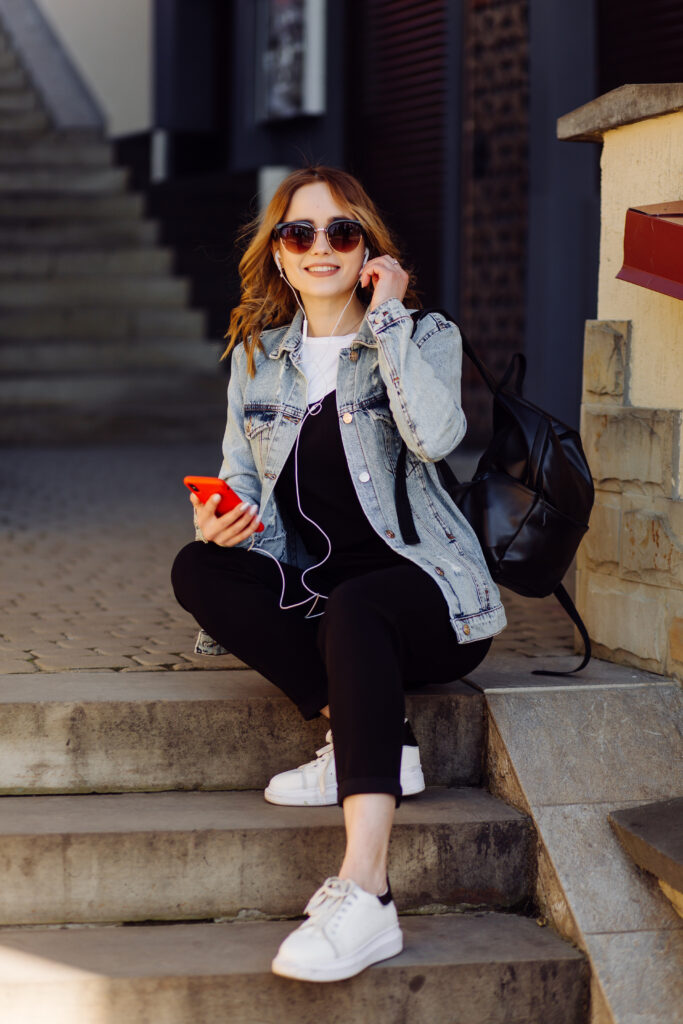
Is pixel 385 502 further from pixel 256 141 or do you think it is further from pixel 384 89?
pixel 256 141

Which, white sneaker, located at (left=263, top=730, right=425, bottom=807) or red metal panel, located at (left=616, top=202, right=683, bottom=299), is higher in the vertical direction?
red metal panel, located at (left=616, top=202, right=683, bottom=299)

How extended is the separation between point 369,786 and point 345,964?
34 centimetres

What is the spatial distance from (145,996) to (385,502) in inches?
47.5

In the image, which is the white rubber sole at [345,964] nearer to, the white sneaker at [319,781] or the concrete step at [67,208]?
the white sneaker at [319,781]

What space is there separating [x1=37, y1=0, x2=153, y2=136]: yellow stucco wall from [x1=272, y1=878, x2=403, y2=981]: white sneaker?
12.3 m

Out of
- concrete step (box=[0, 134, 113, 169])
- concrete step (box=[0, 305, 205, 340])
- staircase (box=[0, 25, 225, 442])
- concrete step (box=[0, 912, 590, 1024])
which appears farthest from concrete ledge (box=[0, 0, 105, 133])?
concrete step (box=[0, 912, 590, 1024])

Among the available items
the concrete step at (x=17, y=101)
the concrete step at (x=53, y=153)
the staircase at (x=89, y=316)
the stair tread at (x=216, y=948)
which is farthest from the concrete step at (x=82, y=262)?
the stair tread at (x=216, y=948)

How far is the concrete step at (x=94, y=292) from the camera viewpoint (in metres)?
11.9

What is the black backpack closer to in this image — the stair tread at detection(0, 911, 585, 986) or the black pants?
the black pants

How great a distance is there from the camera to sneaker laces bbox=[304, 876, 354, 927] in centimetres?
268

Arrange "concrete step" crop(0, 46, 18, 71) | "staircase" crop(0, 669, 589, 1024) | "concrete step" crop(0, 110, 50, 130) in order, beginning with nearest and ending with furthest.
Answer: "staircase" crop(0, 669, 589, 1024)
"concrete step" crop(0, 110, 50, 130)
"concrete step" crop(0, 46, 18, 71)

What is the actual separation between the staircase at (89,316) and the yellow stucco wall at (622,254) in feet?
23.0

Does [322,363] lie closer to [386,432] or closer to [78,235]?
[386,432]

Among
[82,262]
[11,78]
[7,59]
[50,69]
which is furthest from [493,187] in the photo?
[7,59]
